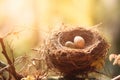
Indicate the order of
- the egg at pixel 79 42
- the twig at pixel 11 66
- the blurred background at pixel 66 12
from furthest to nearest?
the blurred background at pixel 66 12, the egg at pixel 79 42, the twig at pixel 11 66

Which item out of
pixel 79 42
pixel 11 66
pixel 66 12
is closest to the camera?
pixel 11 66

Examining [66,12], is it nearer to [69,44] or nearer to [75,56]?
[69,44]

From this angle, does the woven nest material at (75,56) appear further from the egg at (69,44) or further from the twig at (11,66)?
the twig at (11,66)

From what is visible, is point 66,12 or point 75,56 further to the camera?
point 66,12

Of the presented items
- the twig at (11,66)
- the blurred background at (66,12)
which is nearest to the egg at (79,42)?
the twig at (11,66)

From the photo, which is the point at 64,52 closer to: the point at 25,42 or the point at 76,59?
the point at 76,59

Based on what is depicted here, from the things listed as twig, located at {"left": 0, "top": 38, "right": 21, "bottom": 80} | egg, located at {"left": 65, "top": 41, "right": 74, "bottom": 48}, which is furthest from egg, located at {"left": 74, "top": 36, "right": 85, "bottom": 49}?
twig, located at {"left": 0, "top": 38, "right": 21, "bottom": 80}

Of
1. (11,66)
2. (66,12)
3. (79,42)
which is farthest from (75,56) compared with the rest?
(66,12)

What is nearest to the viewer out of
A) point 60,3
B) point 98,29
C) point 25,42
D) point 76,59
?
point 76,59

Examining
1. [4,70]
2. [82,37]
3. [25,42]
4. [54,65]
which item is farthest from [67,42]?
[25,42]

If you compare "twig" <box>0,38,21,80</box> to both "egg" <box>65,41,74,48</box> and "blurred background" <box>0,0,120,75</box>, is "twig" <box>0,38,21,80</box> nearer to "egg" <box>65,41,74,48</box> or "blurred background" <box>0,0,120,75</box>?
"egg" <box>65,41,74,48</box>

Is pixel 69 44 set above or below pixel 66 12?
above
